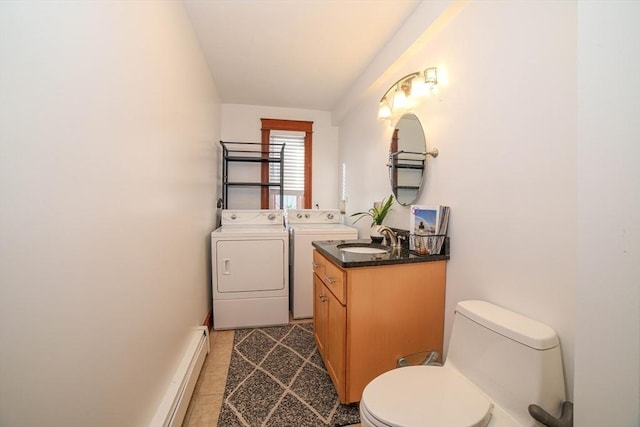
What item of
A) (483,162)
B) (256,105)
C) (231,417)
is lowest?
(231,417)

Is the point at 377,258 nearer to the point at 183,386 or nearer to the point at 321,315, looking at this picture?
the point at 321,315

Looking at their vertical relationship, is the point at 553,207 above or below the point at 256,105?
below

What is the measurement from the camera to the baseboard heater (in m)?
1.13

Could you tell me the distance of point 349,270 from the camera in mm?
1308

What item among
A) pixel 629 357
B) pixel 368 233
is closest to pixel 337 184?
pixel 368 233

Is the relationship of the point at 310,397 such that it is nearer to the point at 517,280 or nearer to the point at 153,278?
→ the point at 153,278

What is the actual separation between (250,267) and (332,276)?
1.16 metres

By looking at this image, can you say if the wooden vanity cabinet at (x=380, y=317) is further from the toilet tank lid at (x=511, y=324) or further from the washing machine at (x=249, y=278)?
the washing machine at (x=249, y=278)

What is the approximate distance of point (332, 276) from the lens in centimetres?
152

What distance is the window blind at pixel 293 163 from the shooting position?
354 centimetres

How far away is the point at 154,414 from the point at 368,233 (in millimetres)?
2030

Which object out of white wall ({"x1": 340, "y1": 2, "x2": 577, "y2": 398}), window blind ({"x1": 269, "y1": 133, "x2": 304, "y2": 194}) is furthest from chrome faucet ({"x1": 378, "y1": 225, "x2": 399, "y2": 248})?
window blind ({"x1": 269, "y1": 133, "x2": 304, "y2": 194})

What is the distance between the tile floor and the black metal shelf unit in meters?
1.74

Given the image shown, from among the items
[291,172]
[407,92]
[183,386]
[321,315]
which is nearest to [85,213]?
[183,386]
